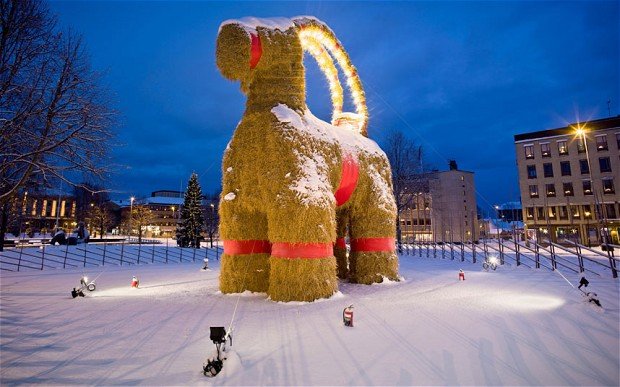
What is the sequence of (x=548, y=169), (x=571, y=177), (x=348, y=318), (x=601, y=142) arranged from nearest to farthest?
(x=348, y=318) < (x=601, y=142) < (x=571, y=177) < (x=548, y=169)

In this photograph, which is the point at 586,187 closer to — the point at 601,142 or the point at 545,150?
the point at 601,142

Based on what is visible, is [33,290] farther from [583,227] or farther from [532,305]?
[583,227]

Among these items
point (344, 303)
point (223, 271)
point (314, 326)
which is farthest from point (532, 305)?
point (223, 271)

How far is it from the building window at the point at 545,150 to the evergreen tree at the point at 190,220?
107 ft

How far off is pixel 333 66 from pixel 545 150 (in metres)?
31.2

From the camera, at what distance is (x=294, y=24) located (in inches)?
304

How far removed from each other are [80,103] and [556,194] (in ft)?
121

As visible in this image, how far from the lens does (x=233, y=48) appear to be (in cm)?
700

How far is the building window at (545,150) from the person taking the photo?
31.5 metres

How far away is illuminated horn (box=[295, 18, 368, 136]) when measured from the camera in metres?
8.20

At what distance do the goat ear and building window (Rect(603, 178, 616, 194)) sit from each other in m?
34.7

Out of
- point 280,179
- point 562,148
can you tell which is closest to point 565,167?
point 562,148

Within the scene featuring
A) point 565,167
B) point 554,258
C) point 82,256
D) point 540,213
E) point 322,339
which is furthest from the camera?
point 540,213

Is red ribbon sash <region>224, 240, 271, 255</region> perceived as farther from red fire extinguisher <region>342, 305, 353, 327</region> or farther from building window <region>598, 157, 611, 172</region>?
building window <region>598, 157, 611, 172</region>
